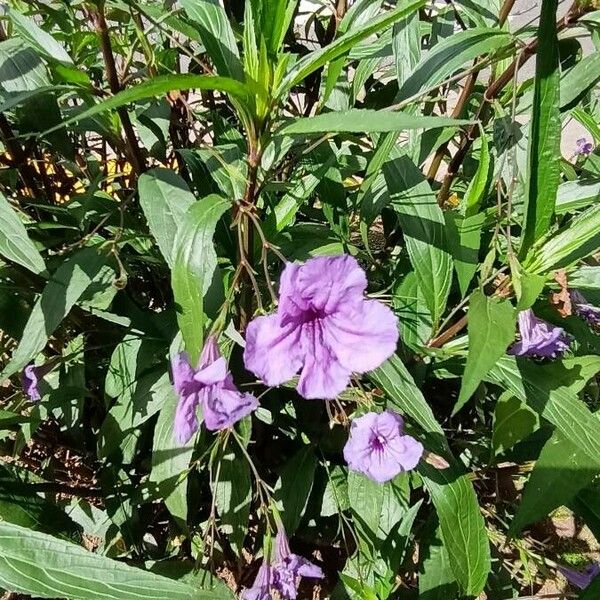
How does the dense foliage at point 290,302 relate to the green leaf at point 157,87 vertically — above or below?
below

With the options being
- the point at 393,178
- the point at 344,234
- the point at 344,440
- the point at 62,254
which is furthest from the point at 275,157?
the point at 344,440

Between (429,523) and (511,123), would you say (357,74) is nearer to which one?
(511,123)

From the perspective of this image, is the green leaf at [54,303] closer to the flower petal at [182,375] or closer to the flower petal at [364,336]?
the flower petal at [182,375]

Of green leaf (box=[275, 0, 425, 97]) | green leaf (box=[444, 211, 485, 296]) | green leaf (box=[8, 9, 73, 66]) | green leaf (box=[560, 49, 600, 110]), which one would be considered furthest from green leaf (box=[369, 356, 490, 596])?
green leaf (box=[8, 9, 73, 66])

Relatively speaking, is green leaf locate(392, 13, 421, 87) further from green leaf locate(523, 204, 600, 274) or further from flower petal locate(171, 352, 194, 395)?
flower petal locate(171, 352, 194, 395)

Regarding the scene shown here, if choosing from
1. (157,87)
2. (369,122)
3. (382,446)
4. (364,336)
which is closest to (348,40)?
(369,122)

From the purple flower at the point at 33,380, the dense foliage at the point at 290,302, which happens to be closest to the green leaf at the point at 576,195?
the dense foliage at the point at 290,302
